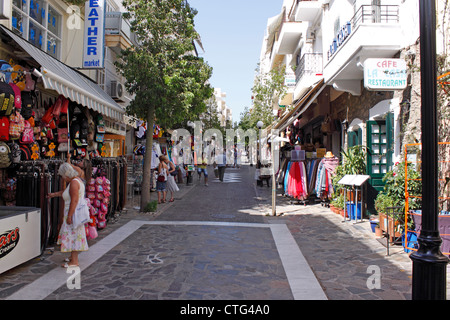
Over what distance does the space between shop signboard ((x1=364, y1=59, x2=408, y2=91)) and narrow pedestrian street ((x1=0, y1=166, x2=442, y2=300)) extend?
3233 millimetres

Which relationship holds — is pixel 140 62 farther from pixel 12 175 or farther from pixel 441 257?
pixel 441 257

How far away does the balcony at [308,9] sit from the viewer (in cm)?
1566

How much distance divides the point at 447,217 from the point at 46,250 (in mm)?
6638

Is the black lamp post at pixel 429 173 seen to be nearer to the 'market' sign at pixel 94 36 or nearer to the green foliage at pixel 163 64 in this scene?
the green foliage at pixel 163 64

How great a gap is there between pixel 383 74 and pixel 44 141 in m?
7.70

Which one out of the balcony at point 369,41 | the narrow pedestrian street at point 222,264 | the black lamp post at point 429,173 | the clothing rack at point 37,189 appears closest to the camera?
the black lamp post at point 429,173

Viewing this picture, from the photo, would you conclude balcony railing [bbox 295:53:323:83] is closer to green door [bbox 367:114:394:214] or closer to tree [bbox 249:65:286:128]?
tree [bbox 249:65:286:128]

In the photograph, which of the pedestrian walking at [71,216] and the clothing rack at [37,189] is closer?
the pedestrian walking at [71,216]

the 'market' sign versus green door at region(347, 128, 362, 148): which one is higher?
the 'market' sign

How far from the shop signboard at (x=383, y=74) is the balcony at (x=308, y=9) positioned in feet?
28.8

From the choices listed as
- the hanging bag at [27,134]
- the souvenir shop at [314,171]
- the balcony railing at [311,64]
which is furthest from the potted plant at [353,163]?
the hanging bag at [27,134]

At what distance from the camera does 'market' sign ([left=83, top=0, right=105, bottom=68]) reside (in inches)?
412

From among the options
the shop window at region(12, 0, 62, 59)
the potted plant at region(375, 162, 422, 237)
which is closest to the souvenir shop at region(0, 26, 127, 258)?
the shop window at region(12, 0, 62, 59)

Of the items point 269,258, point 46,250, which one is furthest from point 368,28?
point 46,250
